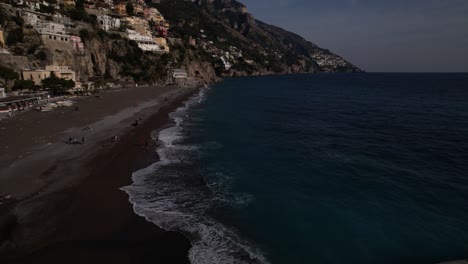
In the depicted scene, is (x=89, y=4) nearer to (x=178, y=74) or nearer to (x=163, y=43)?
(x=163, y=43)

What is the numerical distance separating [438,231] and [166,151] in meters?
23.7

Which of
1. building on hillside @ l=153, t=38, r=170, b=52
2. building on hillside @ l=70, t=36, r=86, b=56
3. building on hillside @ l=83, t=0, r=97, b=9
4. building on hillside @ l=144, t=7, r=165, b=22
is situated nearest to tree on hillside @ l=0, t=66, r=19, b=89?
building on hillside @ l=70, t=36, r=86, b=56

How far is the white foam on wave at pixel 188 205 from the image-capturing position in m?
14.0

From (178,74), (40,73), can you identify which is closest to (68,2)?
(178,74)

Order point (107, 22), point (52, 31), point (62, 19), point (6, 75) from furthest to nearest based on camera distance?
1. point (107, 22)
2. point (62, 19)
3. point (52, 31)
4. point (6, 75)

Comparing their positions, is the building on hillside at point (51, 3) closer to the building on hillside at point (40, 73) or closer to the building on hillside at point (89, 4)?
the building on hillside at point (89, 4)

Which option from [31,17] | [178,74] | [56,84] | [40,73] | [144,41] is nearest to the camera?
[56,84]

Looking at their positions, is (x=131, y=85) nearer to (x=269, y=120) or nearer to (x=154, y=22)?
(x=269, y=120)

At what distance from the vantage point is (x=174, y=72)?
399 feet

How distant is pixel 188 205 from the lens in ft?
61.5

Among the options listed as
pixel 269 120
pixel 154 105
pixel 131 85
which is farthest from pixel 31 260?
pixel 131 85

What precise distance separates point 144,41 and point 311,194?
119248 millimetres

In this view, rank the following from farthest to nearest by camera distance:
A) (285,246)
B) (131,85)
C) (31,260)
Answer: (131,85) → (285,246) → (31,260)

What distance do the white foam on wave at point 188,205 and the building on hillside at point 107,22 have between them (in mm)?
98214
